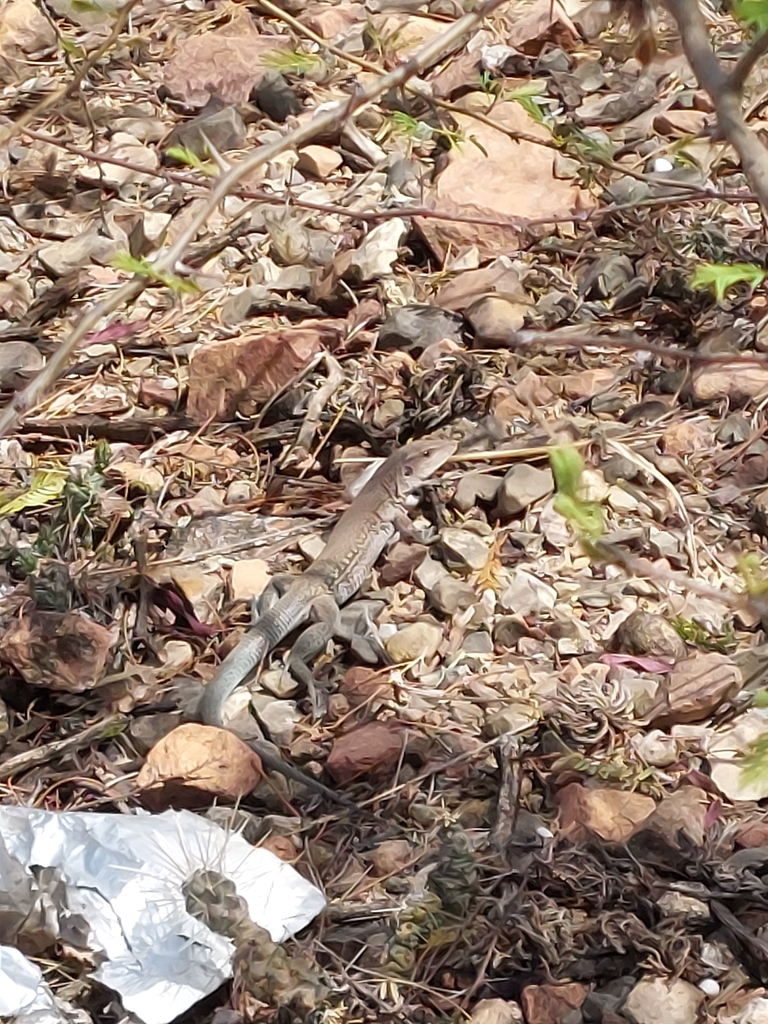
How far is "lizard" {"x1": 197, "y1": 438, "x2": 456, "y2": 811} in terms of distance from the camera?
2.75 meters

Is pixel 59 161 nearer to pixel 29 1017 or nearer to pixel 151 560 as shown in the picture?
pixel 151 560

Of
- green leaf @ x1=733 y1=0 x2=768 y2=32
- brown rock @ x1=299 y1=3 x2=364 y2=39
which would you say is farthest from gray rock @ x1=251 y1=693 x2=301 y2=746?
brown rock @ x1=299 y1=3 x2=364 y2=39

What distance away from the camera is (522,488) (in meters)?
3.15

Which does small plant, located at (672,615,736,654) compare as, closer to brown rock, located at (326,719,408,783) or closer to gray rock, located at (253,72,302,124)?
brown rock, located at (326,719,408,783)

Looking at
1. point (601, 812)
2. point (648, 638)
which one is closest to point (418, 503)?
point (648, 638)

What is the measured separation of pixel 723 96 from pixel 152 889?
1.56 meters

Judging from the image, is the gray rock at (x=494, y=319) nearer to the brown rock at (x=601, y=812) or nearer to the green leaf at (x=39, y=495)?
the green leaf at (x=39, y=495)

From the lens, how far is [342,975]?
2178 mm

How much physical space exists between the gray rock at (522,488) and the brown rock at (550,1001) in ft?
4.14

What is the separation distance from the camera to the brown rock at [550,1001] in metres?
2.08

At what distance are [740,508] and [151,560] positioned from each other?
1.31 m

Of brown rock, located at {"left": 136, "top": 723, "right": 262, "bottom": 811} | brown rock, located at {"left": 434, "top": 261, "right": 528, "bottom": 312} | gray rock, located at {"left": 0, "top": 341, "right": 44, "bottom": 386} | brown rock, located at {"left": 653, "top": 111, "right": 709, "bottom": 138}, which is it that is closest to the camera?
brown rock, located at {"left": 136, "top": 723, "right": 262, "bottom": 811}

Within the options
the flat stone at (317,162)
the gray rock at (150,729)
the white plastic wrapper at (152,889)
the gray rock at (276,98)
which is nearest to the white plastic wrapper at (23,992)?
the white plastic wrapper at (152,889)

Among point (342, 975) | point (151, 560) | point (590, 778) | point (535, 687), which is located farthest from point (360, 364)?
point (342, 975)
